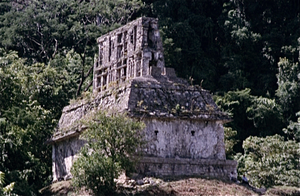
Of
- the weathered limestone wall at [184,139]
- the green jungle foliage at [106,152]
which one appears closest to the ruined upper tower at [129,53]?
the weathered limestone wall at [184,139]

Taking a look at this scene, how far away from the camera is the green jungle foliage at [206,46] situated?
57.9 metres

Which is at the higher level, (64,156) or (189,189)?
(64,156)

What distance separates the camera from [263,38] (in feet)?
208

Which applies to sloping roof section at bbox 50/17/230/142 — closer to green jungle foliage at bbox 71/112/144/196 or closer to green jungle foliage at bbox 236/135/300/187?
green jungle foliage at bbox 71/112/144/196

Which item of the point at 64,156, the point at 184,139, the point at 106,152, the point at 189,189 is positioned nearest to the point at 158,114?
the point at 184,139

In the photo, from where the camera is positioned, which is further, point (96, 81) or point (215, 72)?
point (215, 72)

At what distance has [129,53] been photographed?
41688 millimetres

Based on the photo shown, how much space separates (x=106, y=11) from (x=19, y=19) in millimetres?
5617

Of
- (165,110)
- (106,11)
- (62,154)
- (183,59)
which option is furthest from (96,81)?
(106,11)

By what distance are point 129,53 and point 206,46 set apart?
24.9 m

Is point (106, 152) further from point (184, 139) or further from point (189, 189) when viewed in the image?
point (184, 139)

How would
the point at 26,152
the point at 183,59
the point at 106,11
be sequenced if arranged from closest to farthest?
the point at 26,152 → the point at 183,59 → the point at 106,11

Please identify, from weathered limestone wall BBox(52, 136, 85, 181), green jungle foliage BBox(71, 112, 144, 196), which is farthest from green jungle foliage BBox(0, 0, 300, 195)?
green jungle foliage BBox(71, 112, 144, 196)

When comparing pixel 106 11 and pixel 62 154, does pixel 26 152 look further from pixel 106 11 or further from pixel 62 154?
pixel 106 11
